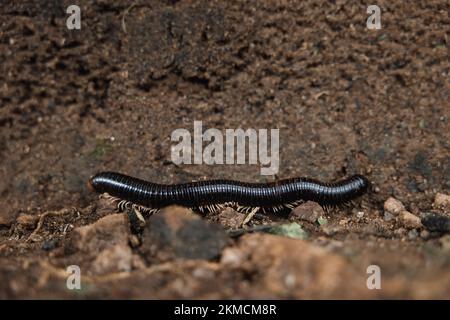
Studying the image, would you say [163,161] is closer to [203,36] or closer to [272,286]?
[203,36]

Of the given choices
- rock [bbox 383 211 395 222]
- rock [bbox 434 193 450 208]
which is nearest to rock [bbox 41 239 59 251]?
rock [bbox 383 211 395 222]

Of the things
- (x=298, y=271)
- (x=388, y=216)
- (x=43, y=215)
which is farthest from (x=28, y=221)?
(x=388, y=216)

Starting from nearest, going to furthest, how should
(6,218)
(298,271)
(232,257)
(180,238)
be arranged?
1. (298,271)
2. (232,257)
3. (180,238)
4. (6,218)

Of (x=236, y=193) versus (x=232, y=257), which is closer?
(x=232, y=257)

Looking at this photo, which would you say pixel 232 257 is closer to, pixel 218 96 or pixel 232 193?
pixel 232 193

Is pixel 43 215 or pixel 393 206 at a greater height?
pixel 393 206

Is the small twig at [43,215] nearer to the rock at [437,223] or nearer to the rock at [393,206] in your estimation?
the rock at [393,206]
